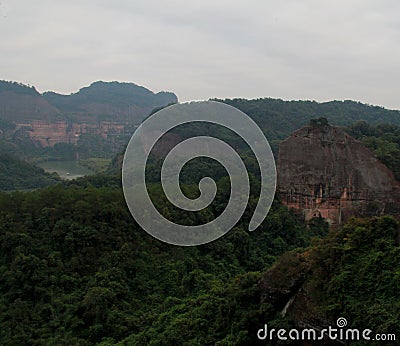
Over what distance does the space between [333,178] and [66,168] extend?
51.2 m

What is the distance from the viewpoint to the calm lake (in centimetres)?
5722

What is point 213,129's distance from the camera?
43.0 metres

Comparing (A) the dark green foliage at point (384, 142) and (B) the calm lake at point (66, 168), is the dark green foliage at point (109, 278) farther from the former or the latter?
(B) the calm lake at point (66, 168)

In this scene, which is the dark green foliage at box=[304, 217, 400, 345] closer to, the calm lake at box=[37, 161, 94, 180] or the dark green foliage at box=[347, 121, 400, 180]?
the dark green foliage at box=[347, 121, 400, 180]

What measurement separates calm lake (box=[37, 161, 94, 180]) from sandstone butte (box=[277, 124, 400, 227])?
39090 mm

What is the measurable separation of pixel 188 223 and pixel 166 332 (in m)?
7.08

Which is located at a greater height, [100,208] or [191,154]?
[191,154]

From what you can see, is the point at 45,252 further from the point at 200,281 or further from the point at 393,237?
the point at 393,237

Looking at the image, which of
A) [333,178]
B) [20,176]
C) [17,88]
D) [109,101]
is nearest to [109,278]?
[333,178]

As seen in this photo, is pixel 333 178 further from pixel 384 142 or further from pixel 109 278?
pixel 109 278

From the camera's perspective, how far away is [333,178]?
19.8m

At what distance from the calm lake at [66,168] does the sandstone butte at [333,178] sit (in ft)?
128

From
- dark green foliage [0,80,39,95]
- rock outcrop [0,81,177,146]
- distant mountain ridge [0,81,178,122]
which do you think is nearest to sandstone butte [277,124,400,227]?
rock outcrop [0,81,177,146]

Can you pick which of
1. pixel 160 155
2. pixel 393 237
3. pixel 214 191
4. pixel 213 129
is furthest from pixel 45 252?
pixel 213 129
